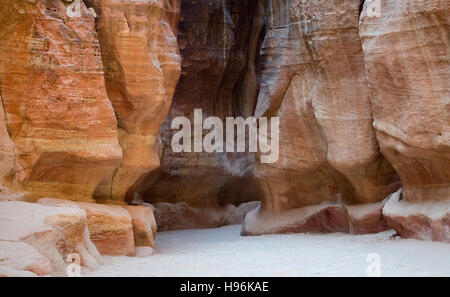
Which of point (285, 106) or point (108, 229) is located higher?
point (285, 106)

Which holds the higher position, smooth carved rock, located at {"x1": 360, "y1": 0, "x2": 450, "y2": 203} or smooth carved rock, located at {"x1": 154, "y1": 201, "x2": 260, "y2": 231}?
smooth carved rock, located at {"x1": 360, "y1": 0, "x2": 450, "y2": 203}

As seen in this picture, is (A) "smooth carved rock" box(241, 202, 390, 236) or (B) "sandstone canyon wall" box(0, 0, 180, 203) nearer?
(B) "sandstone canyon wall" box(0, 0, 180, 203)

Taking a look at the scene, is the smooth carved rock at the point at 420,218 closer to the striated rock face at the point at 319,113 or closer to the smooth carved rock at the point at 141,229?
the striated rock face at the point at 319,113

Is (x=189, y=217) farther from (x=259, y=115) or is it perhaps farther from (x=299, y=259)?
(x=299, y=259)

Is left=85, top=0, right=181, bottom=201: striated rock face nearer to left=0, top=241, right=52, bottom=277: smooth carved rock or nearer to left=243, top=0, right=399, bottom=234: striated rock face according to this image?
left=243, top=0, right=399, bottom=234: striated rock face

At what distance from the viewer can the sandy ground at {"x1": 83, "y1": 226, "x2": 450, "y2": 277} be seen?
5953 mm

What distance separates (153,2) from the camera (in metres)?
9.20

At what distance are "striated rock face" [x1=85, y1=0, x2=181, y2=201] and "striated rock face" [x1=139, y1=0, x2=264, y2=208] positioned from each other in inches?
160

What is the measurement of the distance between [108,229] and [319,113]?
4232 millimetres

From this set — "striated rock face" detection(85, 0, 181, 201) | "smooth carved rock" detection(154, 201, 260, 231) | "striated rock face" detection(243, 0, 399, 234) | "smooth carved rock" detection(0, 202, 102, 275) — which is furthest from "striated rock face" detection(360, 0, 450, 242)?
"smooth carved rock" detection(154, 201, 260, 231)

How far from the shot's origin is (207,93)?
48.3 ft

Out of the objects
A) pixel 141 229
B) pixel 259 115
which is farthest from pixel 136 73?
pixel 259 115

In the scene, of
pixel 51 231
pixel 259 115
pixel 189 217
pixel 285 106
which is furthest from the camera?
pixel 189 217
